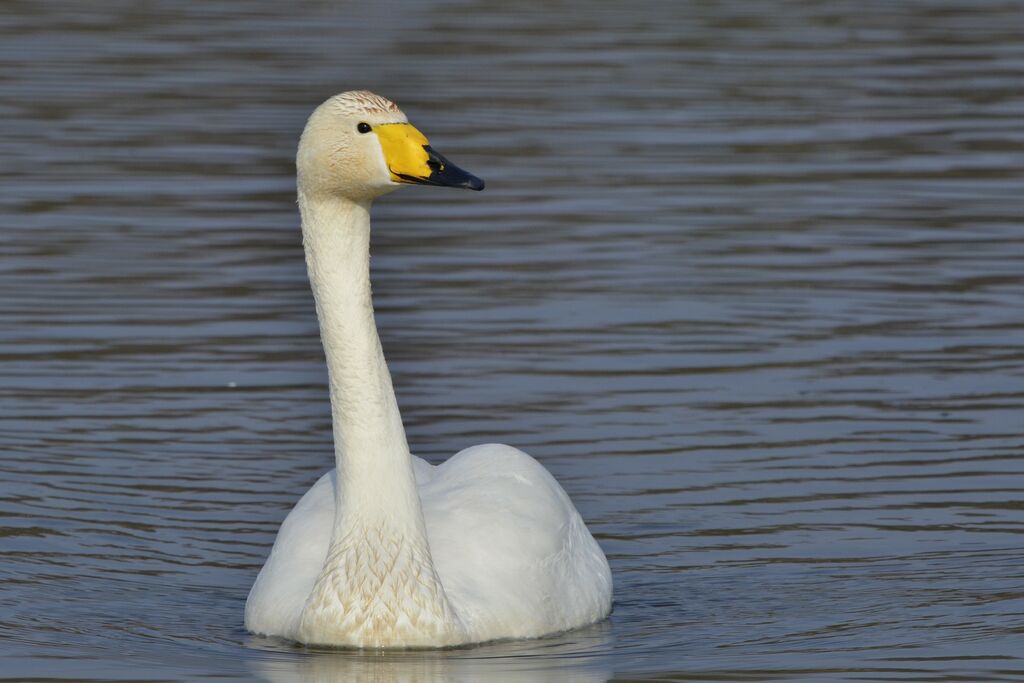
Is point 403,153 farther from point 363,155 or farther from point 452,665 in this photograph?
point 452,665

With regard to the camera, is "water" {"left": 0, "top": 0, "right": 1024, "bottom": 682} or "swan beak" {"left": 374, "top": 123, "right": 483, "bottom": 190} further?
"water" {"left": 0, "top": 0, "right": 1024, "bottom": 682}

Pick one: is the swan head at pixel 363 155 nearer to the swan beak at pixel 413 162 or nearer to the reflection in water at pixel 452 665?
the swan beak at pixel 413 162

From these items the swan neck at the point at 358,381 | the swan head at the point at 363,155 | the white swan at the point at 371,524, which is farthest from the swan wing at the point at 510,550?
the swan head at the point at 363,155

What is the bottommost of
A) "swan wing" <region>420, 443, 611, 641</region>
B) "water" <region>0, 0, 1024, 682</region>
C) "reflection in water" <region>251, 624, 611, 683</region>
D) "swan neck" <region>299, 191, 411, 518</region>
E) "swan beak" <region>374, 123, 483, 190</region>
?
"water" <region>0, 0, 1024, 682</region>

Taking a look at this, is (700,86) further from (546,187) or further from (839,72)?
(546,187)

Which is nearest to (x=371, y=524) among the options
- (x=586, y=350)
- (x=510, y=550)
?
(x=510, y=550)

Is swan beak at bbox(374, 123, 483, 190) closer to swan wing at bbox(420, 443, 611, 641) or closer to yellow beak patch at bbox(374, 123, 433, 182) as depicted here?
yellow beak patch at bbox(374, 123, 433, 182)

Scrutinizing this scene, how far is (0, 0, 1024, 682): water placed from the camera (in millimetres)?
9312

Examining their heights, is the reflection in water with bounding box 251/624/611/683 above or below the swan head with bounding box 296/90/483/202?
below

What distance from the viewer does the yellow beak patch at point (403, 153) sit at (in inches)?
328

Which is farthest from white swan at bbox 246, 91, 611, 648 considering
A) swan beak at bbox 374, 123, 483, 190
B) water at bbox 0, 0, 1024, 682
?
water at bbox 0, 0, 1024, 682

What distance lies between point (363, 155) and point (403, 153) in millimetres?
138

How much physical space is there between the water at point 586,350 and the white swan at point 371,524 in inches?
5.6

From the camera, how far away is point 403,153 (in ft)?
27.4
